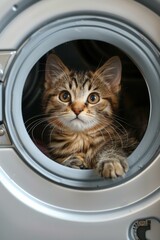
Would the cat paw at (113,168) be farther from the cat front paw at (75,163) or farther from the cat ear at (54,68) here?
the cat ear at (54,68)

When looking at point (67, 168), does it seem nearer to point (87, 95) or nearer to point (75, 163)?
point (75, 163)

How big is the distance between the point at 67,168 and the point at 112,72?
0.25 metres

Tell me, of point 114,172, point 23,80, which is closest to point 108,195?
point 114,172

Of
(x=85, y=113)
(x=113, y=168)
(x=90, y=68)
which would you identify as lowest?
(x=113, y=168)

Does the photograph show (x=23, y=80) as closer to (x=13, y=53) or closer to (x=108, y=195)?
(x=13, y=53)

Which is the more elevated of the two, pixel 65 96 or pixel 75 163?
pixel 65 96

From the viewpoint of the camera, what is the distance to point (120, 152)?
106 centimetres

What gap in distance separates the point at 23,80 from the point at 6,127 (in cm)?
11

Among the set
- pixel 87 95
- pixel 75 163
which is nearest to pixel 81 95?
pixel 87 95

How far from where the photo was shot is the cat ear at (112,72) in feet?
3.58

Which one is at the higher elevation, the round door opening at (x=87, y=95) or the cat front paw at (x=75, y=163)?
the round door opening at (x=87, y=95)

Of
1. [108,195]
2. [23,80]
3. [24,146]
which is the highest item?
[23,80]

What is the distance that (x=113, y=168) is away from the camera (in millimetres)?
1006

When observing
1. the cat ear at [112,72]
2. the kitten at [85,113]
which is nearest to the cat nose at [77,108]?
the kitten at [85,113]
